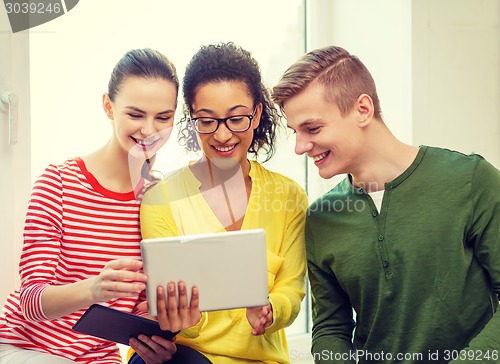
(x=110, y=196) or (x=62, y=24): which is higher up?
(x=62, y=24)

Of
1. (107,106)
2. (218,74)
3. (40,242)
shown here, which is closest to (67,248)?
(40,242)

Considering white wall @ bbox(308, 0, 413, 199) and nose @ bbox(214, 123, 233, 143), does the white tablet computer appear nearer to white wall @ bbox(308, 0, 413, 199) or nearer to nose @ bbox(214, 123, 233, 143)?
nose @ bbox(214, 123, 233, 143)

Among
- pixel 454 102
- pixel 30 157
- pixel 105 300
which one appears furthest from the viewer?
pixel 454 102

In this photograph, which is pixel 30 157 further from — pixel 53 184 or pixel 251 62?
pixel 251 62

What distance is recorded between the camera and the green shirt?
1.05m

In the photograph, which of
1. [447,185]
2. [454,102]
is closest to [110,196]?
[447,185]

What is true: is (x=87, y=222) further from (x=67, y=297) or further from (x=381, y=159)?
(x=381, y=159)

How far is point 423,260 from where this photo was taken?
3.46 ft

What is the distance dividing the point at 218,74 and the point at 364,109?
0.76 feet

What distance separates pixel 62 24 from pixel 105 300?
452 millimetres

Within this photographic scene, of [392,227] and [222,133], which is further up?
[222,133]

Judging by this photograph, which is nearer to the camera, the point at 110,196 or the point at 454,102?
the point at 110,196

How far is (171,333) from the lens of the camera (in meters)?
1.02

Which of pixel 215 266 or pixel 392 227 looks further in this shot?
pixel 392 227
